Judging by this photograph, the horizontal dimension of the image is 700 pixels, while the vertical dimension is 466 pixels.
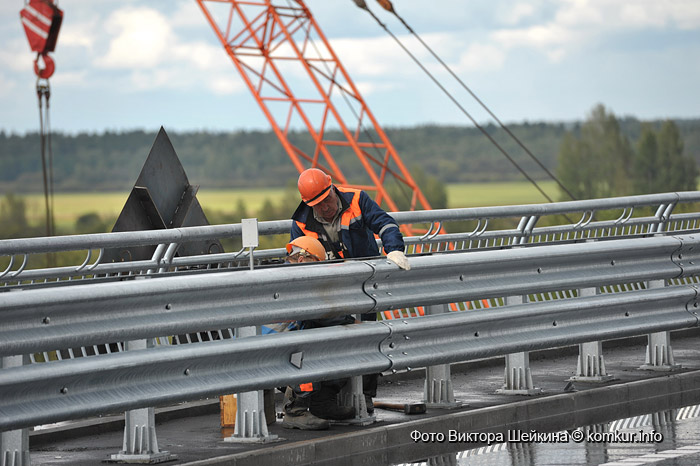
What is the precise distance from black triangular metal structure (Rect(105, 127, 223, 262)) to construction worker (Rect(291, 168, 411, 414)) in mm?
1959

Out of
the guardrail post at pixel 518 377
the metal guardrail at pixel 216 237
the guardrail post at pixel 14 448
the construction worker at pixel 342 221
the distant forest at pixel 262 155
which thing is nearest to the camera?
the guardrail post at pixel 14 448

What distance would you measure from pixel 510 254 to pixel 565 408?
4.32ft

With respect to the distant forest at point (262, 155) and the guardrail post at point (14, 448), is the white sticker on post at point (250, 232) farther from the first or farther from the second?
the distant forest at point (262, 155)

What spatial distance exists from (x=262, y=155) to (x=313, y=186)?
15067 cm

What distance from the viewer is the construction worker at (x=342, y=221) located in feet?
25.0

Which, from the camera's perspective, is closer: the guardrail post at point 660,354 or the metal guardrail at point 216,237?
the metal guardrail at point 216,237

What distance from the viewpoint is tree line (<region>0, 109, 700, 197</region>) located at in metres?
144

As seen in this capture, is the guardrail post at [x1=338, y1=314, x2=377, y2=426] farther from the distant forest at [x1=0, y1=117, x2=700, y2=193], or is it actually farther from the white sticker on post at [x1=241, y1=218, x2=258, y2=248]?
the distant forest at [x1=0, y1=117, x2=700, y2=193]

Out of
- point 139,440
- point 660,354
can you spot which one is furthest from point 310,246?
point 660,354

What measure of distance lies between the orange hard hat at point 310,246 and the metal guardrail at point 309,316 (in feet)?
2.58

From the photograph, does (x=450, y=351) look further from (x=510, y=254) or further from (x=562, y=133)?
(x=562, y=133)

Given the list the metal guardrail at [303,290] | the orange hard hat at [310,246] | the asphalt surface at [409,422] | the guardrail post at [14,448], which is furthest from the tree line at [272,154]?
the guardrail post at [14,448]

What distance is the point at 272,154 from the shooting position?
157500 millimetres

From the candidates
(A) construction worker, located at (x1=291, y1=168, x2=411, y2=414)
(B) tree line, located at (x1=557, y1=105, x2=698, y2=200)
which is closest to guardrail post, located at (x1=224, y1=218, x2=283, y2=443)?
→ (A) construction worker, located at (x1=291, y1=168, x2=411, y2=414)
